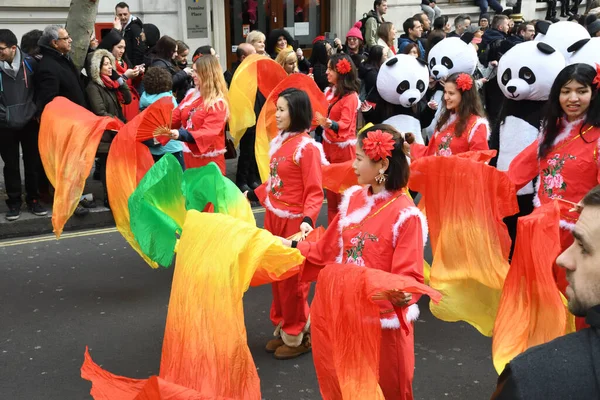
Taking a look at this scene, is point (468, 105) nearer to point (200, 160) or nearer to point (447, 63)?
point (200, 160)

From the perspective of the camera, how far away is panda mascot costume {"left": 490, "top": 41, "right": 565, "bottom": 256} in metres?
6.14

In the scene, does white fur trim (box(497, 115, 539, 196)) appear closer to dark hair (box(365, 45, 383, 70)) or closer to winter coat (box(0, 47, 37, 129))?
dark hair (box(365, 45, 383, 70))

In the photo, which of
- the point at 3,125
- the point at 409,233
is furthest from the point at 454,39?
the point at 409,233

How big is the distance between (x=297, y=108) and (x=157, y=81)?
298cm

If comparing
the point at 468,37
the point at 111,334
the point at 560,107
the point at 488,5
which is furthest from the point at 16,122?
the point at 488,5

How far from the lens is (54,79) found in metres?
8.02

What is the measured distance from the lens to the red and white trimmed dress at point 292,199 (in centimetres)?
492

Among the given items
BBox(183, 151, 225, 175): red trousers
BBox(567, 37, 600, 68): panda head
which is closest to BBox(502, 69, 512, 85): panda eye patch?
BBox(567, 37, 600, 68): panda head

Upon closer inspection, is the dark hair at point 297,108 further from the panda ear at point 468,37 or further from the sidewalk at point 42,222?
the panda ear at point 468,37

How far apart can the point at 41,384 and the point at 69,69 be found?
4.44 meters

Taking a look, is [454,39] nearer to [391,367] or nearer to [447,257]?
[447,257]

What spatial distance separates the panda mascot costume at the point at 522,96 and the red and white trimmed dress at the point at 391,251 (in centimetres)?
253

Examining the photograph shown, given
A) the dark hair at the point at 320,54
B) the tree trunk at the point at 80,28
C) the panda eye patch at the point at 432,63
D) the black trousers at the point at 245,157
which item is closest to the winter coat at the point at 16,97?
the tree trunk at the point at 80,28

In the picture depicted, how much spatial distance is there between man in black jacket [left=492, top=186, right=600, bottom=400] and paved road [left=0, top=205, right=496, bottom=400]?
290 cm
